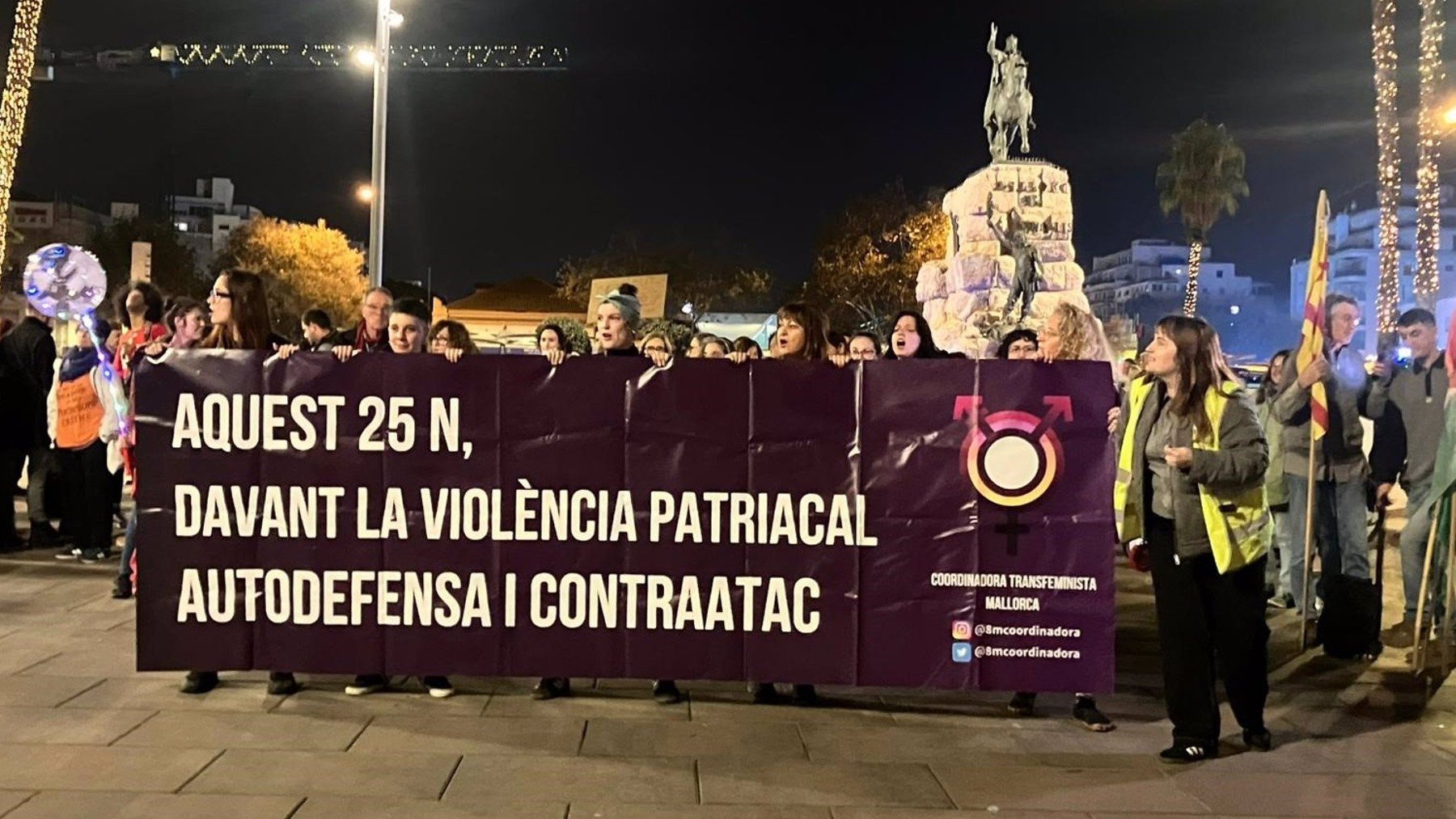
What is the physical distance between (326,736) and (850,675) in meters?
2.24

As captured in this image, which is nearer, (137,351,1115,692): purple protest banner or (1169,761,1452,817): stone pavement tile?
(1169,761,1452,817): stone pavement tile

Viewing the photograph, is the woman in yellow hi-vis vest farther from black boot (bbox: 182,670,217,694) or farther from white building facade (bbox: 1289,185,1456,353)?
white building facade (bbox: 1289,185,1456,353)

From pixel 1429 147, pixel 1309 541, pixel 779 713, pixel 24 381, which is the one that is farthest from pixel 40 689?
pixel 1429 147

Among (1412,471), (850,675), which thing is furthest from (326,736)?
(1412,471)

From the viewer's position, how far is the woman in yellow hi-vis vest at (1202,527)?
4.60 m

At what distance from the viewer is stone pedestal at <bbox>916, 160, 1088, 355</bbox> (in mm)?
26641

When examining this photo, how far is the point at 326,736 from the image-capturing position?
470 cm

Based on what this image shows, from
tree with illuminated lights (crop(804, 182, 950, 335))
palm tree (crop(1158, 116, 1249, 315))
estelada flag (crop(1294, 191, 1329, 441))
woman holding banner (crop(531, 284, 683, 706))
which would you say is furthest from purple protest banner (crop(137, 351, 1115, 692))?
palm tree (crop(1158, 116, 1249, 315))

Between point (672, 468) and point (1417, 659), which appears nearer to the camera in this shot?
point (672, 468)

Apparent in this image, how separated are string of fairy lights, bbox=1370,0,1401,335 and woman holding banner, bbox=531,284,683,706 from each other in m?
25.6

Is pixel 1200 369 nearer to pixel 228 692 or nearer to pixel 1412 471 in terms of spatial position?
pixel 1412 471

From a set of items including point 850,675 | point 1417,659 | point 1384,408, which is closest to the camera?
point 850,675

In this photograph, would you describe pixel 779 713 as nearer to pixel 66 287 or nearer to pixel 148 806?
pixel 148 806

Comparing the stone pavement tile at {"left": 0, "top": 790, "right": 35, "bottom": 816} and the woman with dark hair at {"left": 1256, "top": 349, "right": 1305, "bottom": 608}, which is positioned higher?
the woman with dark hair at {"left": 1256, "top": 349, "right": 1305, "bottom": 608}
